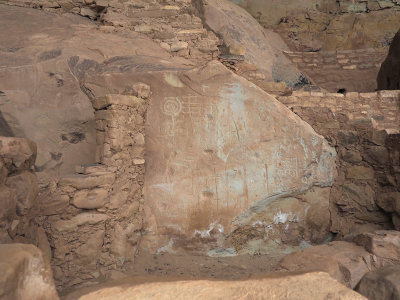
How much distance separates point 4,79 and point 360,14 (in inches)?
391

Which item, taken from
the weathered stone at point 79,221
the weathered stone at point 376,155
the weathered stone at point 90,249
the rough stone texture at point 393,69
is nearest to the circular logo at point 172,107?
the weathered stone at point 79,221

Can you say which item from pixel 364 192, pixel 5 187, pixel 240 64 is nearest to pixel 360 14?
pixel 240 64

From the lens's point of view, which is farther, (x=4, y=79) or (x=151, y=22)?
(x=151, y=22)

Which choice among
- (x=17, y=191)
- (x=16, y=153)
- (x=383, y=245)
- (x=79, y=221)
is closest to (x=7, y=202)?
(x=17, y=191)

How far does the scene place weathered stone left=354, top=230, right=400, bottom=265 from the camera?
2.51 m

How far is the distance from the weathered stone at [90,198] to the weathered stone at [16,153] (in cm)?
57

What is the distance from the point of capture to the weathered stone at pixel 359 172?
13.2 ft

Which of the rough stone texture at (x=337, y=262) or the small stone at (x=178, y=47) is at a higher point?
the small stone at (x=178, y=47)

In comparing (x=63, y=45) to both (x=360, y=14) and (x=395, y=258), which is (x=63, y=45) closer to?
(x=395, y=258)

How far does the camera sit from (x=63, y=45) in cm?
417

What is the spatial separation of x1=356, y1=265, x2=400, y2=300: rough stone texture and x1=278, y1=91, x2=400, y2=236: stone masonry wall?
199 centimetres

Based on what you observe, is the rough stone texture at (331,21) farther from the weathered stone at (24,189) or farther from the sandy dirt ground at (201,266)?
the weathered stone at (24,189)

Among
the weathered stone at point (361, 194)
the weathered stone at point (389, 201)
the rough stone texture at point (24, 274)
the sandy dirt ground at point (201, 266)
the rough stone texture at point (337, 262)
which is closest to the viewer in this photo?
the rough stone texture at point (24, 274)

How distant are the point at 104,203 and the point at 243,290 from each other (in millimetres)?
1669
